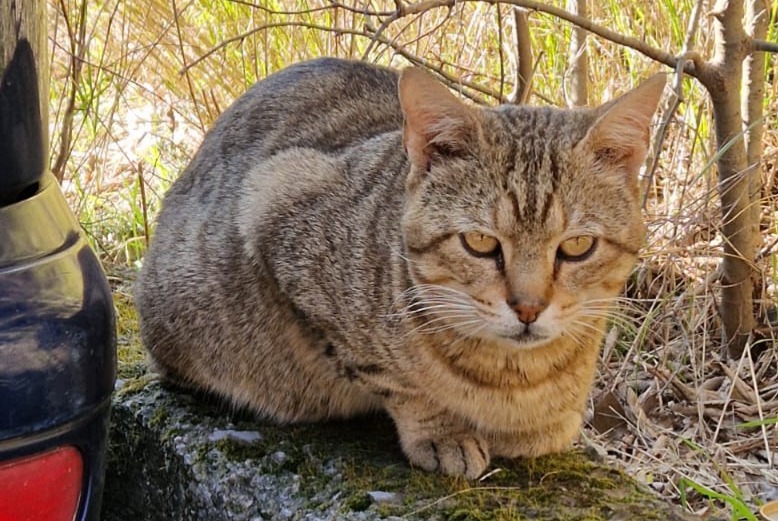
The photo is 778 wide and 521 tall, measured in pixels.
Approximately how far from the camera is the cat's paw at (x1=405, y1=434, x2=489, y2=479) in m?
1.94

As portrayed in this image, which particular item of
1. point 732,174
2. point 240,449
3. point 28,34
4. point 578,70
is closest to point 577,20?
point 732,174

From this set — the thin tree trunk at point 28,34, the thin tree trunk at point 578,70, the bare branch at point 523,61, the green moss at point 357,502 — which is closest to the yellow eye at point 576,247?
the green moss at point 357,502

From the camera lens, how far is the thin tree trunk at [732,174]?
2.71 m

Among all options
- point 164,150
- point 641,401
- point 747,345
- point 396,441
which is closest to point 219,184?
point 396,441

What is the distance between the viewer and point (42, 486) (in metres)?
1.18

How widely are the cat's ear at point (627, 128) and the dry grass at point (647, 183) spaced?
607 mm

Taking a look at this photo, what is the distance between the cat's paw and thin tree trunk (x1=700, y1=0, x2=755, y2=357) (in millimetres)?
1301

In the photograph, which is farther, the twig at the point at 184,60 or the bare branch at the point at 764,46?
the twig at the point at 184,60

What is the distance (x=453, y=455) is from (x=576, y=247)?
0.48 metres

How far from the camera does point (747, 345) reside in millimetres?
2932

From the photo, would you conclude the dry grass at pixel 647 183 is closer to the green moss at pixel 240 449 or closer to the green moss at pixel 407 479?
the green moss at pixel 407 479

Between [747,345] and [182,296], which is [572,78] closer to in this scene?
[747,345]

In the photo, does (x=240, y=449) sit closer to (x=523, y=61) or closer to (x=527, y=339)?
(x=527, y=339)

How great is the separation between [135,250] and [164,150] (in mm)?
776
